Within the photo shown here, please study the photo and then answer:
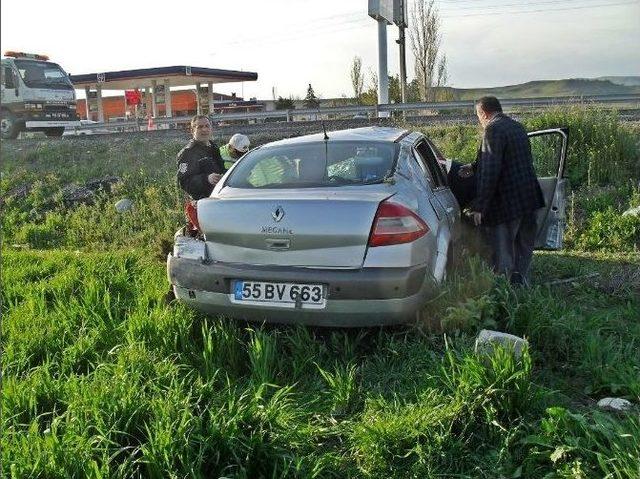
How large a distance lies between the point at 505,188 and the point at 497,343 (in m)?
2.35

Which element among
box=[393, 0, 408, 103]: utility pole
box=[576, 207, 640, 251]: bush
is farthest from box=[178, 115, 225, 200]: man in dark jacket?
box=[393, 0, 408, 103]: utility pole

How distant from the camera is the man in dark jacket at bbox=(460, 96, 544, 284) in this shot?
5.30 m

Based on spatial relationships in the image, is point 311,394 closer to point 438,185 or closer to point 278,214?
point 278,214

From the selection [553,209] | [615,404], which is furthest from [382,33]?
[615,404]

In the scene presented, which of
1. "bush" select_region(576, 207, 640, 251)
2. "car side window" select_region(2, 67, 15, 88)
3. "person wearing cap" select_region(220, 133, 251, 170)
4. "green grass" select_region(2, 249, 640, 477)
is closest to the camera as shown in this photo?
"green grass" select_region(2, 249, 640, 477)

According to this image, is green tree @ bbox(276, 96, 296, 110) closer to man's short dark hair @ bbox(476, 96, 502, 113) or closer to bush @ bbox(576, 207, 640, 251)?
bush @ bbox(576, 207, 640, 251)

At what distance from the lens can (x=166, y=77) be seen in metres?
37.4

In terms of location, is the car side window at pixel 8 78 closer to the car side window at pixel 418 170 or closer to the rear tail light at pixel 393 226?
the car side window at pixel 418 170

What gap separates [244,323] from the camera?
14.7ft

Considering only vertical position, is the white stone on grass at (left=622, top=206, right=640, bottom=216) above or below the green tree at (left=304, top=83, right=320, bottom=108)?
below

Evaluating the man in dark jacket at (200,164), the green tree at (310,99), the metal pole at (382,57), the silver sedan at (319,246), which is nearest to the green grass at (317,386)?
the silver sedan at (319,246)

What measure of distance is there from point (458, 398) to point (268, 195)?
1811 millimetres

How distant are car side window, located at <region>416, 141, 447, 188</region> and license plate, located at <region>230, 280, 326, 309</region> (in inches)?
67.2

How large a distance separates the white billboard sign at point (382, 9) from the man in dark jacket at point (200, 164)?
17.1 metres
